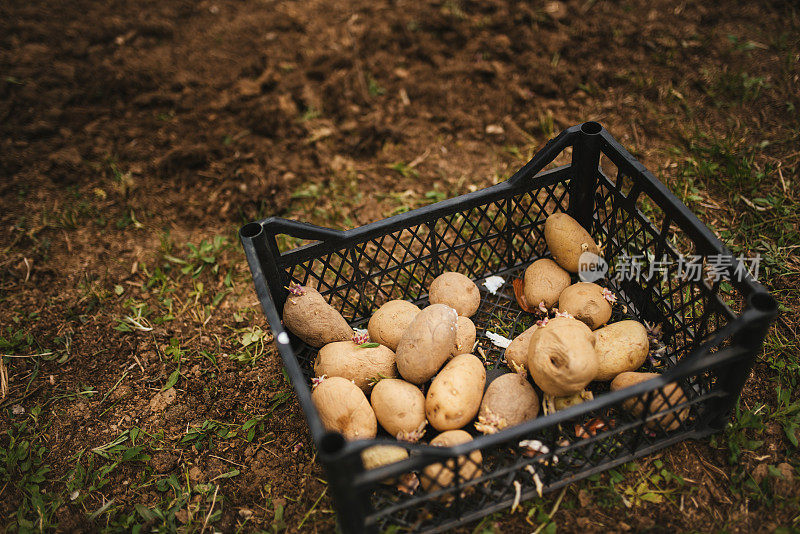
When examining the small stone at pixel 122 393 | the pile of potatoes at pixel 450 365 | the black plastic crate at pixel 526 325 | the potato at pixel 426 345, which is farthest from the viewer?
the small stone at pixel 122 393

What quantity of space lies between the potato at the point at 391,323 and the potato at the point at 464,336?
177mm

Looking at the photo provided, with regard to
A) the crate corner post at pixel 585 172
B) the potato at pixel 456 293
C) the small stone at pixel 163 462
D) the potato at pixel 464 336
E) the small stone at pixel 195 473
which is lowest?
the small stone at pixel 195 473

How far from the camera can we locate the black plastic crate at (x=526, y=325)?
4.98 ft

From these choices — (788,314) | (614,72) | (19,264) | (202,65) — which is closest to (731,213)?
(788,314)

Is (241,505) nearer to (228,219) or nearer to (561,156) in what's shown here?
(228,219)

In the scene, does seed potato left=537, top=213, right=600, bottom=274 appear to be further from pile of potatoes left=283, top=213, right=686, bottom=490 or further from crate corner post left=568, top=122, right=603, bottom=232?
crate corner post left=568, top=122, right=603, bottom=232

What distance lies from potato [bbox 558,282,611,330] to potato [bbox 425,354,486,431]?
17.9 inches

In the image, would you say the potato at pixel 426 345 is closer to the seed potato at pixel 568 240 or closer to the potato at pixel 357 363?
the potato at pixel 357 363

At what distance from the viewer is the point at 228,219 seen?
9.86ft

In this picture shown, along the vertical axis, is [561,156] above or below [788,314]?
above

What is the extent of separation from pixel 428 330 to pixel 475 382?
0.22 m

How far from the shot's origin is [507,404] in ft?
6.06

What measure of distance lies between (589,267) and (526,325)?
33cm

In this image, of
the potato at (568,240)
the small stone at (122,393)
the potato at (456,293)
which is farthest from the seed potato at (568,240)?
the small stone at (122,393)
